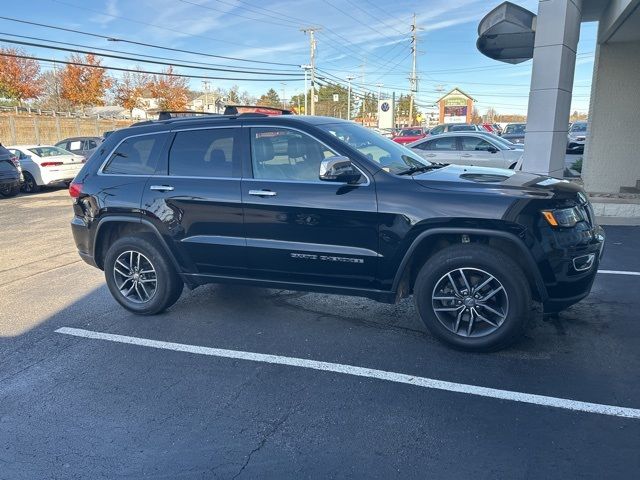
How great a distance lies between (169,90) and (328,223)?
64.0 meters

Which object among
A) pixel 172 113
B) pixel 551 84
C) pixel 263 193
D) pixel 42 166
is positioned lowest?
pixel 42 166

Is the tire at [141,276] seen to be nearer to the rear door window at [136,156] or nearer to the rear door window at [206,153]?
the rear door window at [136,156]

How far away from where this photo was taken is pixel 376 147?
14.9 feet

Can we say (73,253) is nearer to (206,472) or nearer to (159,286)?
(159,286)

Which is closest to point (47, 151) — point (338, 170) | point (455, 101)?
point (338, 170)

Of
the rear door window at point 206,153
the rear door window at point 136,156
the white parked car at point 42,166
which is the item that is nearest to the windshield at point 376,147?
the rear door window at point 206,153

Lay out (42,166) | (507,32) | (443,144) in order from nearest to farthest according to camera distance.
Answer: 1. (507,32)
2. (443,144)
3. (42,166)

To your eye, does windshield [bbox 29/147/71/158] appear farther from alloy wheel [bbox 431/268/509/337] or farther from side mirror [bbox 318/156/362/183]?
alloy wheel [bbox 431/268/509/337]

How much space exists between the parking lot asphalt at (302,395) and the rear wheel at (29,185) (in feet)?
39.2

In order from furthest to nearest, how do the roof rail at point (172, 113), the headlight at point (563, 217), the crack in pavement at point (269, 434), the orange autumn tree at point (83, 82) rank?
the orange autumn tree at point (83, 82), the roof rail at point (172, 113), the headlight at point (563, 217), the crack in pavement at point (269, 434)

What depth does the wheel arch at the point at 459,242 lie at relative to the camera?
367 cm

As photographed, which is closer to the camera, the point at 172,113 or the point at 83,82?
the point at 172,113

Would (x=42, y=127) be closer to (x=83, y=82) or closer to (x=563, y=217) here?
(x=83, y=82)

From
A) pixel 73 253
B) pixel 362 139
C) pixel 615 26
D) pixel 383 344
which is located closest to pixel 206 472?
pixel 383 344
